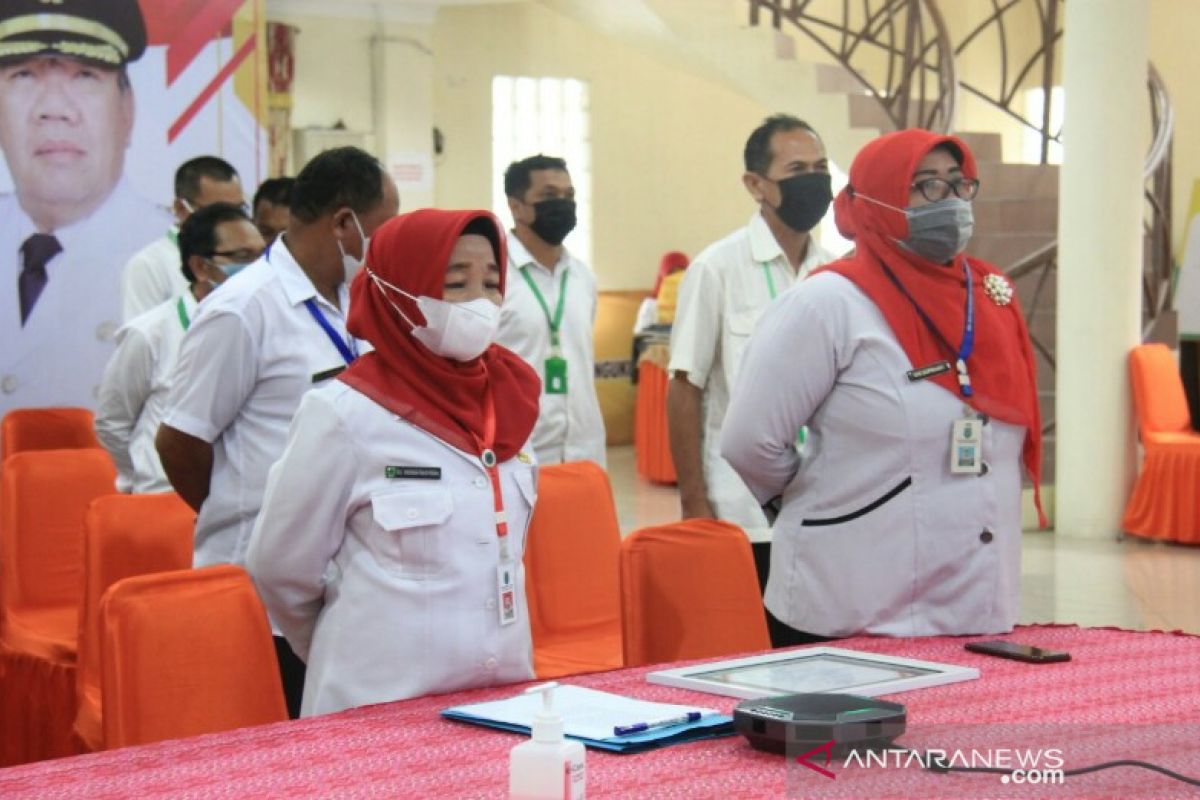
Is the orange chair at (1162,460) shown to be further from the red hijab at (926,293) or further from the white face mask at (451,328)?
the white face mask at (451,328)

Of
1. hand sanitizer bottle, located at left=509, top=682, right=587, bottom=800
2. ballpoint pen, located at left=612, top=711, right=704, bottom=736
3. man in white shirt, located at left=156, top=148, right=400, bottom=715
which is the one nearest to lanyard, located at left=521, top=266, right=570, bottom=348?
man in white shirt, located at left=156, top=148, right=400, bottom=715

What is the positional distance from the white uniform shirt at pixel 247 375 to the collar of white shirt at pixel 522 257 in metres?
1.72

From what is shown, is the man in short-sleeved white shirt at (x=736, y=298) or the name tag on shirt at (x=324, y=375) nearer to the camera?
the name tag on shirt at (x=324, y=375)

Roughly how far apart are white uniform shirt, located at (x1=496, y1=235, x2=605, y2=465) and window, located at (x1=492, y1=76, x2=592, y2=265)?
9.08 meters

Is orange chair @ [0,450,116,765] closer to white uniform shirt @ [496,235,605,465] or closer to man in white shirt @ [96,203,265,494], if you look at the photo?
man in white shirt @ [96,203,265,494]

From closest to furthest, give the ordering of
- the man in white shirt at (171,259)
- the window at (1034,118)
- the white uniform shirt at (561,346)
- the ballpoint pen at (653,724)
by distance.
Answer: the ballpoint pen at (653,724) < the white uniform shirt at (561,346) < the man in white shirt at (171,259) < the window at (1034,118)

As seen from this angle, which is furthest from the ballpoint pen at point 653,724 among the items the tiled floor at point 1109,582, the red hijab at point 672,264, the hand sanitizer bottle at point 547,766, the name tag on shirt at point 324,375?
the red hijab at point 672,264

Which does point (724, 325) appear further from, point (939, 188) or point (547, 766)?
point (547, 766)

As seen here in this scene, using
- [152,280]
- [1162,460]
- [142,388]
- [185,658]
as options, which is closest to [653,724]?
[185,658]

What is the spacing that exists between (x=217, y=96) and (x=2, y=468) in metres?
3.75

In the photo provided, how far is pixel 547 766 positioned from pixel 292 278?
198 cm

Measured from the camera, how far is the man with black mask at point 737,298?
14.6 ft

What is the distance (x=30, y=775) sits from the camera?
6.68ft

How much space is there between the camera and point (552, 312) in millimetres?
5281
